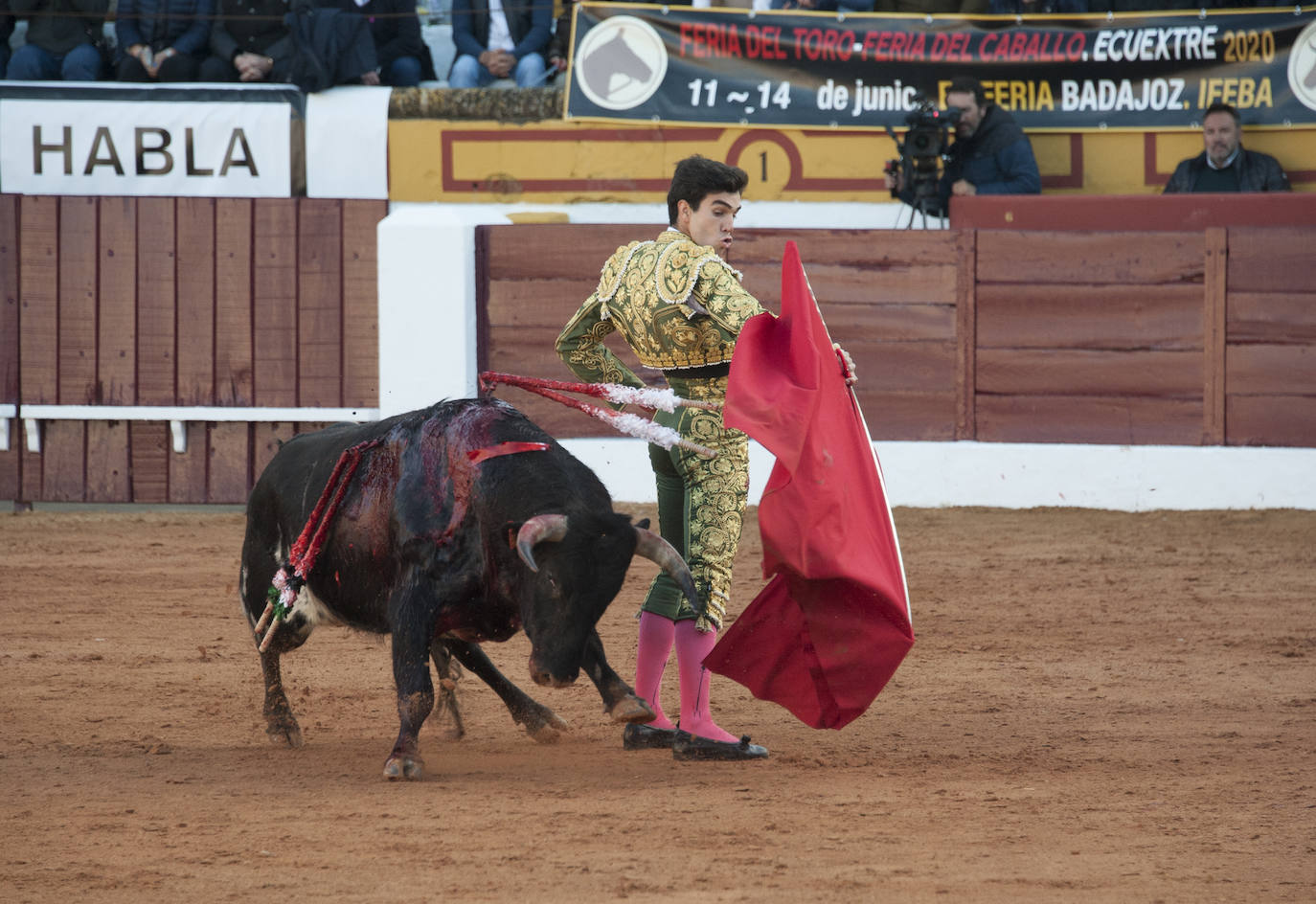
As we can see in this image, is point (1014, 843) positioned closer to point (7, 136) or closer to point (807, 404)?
point (807, 404)

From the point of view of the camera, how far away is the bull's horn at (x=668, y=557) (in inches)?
138

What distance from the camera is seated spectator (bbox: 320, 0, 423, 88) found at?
9.17m

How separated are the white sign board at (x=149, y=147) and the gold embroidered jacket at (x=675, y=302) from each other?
5465 mm

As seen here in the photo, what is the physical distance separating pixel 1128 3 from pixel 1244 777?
230 inches

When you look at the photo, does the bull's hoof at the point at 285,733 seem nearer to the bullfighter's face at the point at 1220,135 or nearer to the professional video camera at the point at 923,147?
the professional video camera at the point at 923,147

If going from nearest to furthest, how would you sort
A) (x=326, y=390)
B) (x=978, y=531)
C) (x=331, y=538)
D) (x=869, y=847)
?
1. (x=869, y=847)
2. (x=331, y=538)
3. (x=978, y=531)
4. (x=326, y=390)

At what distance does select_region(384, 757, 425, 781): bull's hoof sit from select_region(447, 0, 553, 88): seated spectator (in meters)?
6.19

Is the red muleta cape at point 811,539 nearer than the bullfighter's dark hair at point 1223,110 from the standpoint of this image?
Yes

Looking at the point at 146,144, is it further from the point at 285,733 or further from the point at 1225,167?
the point at 285,733

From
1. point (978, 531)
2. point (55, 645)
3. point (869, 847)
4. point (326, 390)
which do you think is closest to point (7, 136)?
point (326, 390)

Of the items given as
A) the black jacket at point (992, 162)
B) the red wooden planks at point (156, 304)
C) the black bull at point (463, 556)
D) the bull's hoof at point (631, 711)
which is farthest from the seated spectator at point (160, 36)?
the bull's hoof at point (631, 711)

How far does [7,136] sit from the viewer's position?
8820mm

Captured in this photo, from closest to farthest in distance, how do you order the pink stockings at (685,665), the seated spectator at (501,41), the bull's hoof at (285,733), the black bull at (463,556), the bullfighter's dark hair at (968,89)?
the black bull at (463,556) → the pink stockings at (685,665) → the bull's hoof at (285,733) → the bullfighter's dark hair at (968,89) → the seated spectator at (501,41)

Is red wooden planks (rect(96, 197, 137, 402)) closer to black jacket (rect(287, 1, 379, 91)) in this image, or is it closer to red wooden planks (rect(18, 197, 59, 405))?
red wooden planks (rect(18, 197, 59, 405))
